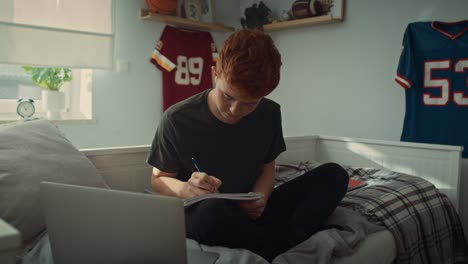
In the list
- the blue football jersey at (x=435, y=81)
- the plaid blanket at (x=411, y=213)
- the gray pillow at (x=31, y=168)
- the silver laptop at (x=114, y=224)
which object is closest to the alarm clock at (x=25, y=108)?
the gray pillow at (x=31, y=168)

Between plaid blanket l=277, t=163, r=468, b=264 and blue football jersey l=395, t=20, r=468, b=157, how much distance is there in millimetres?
657

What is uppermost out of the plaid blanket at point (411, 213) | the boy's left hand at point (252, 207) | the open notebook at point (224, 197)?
the open notebook at point (224, 197)

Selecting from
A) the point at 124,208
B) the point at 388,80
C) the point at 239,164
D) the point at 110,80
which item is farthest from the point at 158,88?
the point at 124,208

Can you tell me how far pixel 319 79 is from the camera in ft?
10.9

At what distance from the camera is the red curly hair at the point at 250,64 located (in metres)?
1.12

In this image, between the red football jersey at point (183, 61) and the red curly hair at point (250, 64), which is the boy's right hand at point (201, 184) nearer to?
the red curly hair at point (250, 64)

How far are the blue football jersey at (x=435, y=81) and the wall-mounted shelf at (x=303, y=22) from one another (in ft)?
1.88

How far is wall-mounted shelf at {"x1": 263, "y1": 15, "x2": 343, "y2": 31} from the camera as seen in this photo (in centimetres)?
306

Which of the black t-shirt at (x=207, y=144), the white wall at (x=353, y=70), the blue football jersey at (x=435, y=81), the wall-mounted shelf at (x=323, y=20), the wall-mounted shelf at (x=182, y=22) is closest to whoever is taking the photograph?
the black t-shirt at (x=207, y=144)

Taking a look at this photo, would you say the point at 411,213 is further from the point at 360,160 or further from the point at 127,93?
the point at 127,93

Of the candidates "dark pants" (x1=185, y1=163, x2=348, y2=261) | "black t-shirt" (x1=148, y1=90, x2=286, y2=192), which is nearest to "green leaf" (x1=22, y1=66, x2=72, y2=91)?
"black t-shirt" (x1=148, y1=90, x2=286, y2=192)

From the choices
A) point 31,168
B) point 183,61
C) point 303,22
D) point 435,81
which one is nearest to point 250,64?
point 31,168

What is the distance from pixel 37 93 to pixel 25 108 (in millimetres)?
364

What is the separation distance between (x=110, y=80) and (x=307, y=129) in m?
1.55
